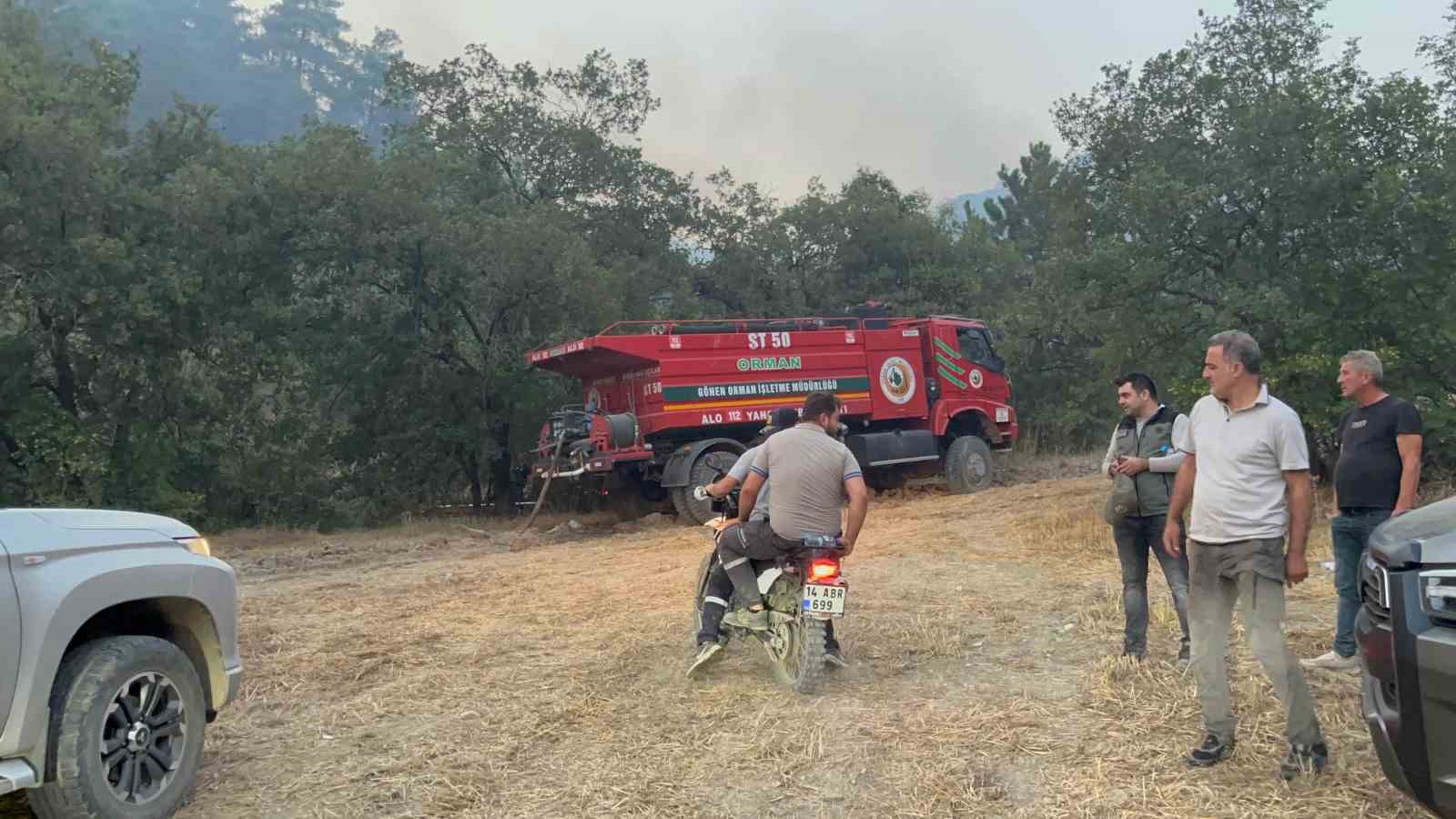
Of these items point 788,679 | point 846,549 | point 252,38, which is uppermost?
point 252,38

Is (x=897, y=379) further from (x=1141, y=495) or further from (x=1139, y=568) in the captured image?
(x=1141, y=495)

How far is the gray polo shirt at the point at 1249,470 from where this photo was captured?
4.18m

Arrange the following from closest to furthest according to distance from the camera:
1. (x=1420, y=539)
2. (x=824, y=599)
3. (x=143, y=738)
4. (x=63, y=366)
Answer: (x=1420, y=539) < (x=143, y=738) < (x=824, y=599) < (x=63, y=366)

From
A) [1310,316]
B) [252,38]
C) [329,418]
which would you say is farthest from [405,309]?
[252,38]

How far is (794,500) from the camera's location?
18.6ft

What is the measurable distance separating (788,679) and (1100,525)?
6325 millimetres

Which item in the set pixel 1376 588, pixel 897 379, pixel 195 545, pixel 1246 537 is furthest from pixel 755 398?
pixel 1376 588

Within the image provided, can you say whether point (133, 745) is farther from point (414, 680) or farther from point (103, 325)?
point (103, 325)

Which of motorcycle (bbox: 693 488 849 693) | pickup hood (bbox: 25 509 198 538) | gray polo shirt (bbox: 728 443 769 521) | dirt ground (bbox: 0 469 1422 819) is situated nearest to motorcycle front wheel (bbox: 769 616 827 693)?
motorcycle (bbox: 693 488 849 693)

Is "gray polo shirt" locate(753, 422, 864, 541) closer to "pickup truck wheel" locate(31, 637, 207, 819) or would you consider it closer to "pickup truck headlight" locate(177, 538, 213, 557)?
"pickup truck headlight" locate(177, 538, 213, 557)

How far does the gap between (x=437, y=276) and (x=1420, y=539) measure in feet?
51.1

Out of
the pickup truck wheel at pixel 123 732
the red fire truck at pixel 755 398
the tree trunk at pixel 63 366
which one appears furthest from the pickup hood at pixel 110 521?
the tree trunk at pixel 63 366

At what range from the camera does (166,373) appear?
15195 millimetres

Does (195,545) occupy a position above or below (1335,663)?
above
